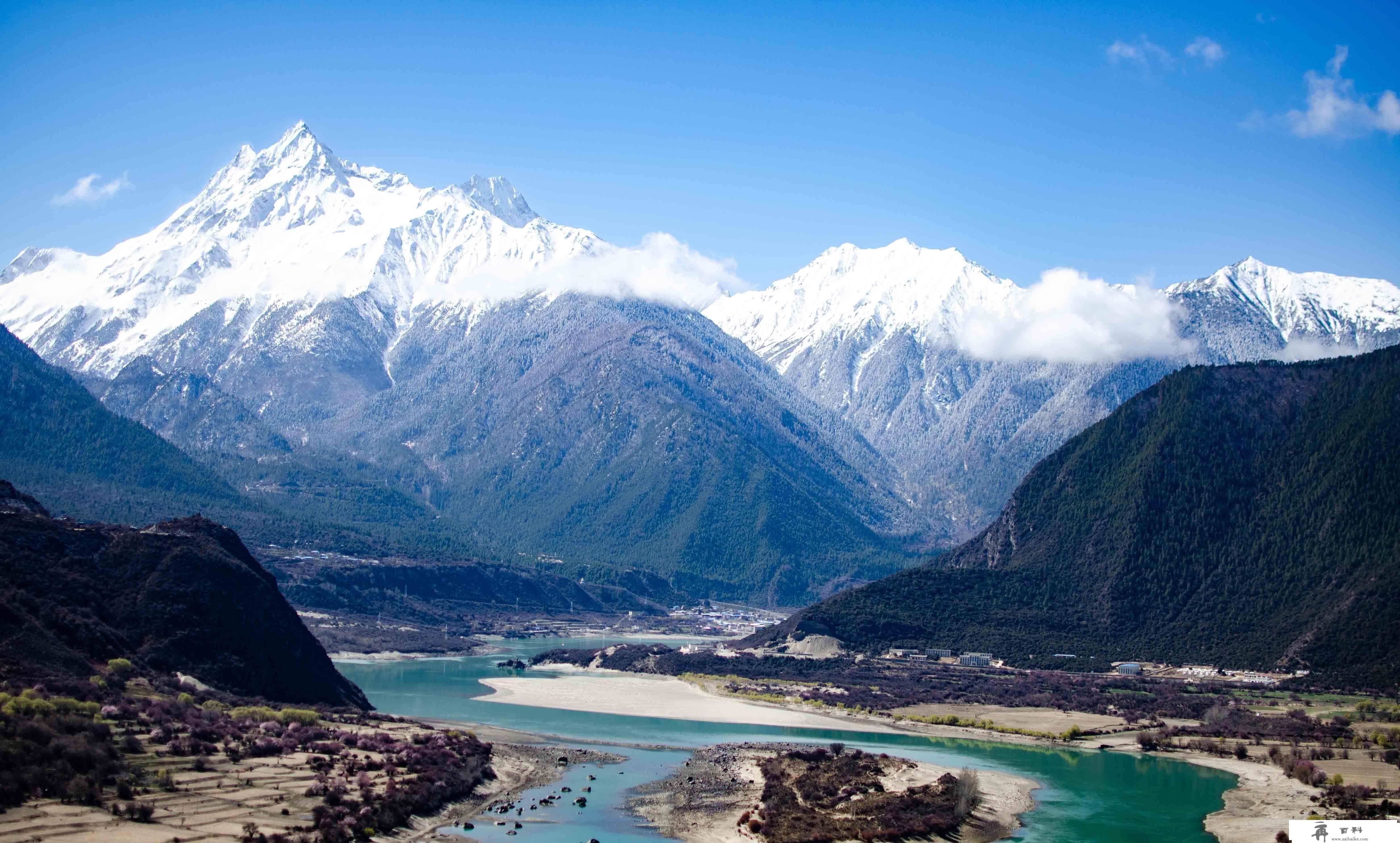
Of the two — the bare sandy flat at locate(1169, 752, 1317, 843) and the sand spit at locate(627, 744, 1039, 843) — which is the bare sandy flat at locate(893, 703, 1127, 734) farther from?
the sand spit at locate(627, 744, 1039, 843)

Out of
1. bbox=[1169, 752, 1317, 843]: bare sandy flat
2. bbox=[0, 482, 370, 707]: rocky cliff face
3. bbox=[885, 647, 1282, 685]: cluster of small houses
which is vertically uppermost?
bbox=[0, 482, 370, 707]: rocky cliff face

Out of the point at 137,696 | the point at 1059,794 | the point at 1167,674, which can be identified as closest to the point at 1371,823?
the point at 1059,794

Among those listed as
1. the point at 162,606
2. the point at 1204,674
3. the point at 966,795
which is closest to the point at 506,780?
the point at 966,795

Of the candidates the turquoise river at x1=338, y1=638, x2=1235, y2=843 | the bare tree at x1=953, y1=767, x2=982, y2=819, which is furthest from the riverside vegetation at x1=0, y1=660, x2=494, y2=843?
the bare tree at x1=953, y1=767, x2=982, y2=819

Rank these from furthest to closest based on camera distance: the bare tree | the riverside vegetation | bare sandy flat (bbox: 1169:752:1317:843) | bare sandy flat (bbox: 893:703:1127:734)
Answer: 1. bare sandy flat (bbox: 893:703:1127:734)
2. the bare tree
3. bare sandy flat (bbox: 1169:752:1317:843)
4. the riverside vegetation

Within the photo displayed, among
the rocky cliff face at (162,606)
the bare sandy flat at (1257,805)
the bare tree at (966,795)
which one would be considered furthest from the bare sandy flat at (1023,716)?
the rocky cliff face at (162,606)

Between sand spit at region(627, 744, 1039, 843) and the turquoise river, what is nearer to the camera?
sand spit at region(627, 744, 1039, 843)
